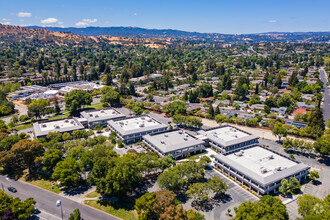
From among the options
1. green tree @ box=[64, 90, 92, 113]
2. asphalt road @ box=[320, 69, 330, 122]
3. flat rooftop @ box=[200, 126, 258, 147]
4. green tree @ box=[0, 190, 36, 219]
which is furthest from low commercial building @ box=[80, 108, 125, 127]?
asphalt road @ box=[320, 69, 330, 122]

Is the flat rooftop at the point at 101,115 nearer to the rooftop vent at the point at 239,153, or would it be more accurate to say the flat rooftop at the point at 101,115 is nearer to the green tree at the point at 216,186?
the rooftop vent at the point at 239,153

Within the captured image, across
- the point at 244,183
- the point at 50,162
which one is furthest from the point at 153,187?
the point at 50,162

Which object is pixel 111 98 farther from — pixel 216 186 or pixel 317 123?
pixel 317 123

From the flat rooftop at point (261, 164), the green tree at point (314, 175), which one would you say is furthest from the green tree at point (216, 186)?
the green tree at point (314, 175)

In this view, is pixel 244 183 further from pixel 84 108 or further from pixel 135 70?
pixel 135 70

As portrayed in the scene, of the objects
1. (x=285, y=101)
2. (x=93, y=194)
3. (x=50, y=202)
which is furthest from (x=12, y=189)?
(x=285, y=101)

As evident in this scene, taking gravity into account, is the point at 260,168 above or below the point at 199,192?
above
